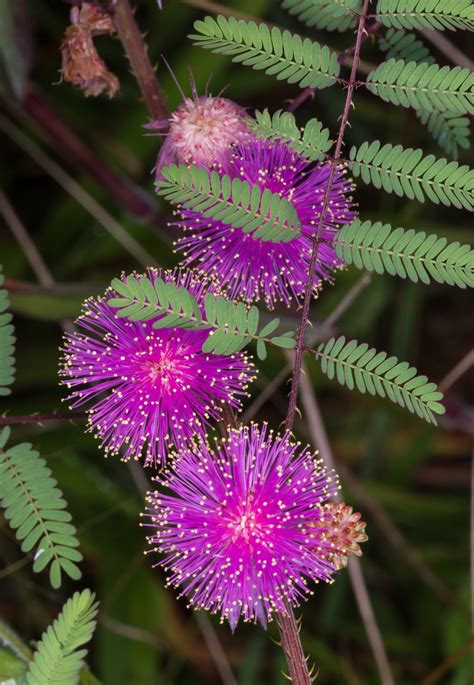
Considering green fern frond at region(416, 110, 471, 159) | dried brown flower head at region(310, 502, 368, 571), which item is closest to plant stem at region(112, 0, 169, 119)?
green fern frond at region(416, 110, 471, 159)

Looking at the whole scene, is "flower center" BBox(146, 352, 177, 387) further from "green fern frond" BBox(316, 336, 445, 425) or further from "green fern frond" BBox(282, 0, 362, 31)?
"green fern frond" BBox(282, 0, 362, 31)

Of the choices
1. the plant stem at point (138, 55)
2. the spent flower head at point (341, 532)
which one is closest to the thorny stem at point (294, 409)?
the spent flower head at point (341, 532)

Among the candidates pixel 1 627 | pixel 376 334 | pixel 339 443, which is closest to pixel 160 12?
pixel 376 334

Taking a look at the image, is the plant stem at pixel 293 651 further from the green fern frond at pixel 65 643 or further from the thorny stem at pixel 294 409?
the green fern frond at pixel 65 643

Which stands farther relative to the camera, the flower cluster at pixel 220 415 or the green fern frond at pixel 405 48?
the green fern frond at pixel 405 48

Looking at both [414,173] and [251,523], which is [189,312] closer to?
[251,523]

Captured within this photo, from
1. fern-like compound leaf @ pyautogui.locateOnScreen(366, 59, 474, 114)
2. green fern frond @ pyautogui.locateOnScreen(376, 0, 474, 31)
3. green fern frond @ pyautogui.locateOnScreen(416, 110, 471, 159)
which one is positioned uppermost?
green fern frond @ pyautogui.locateOnScreen(376, 0, 474, 31)
